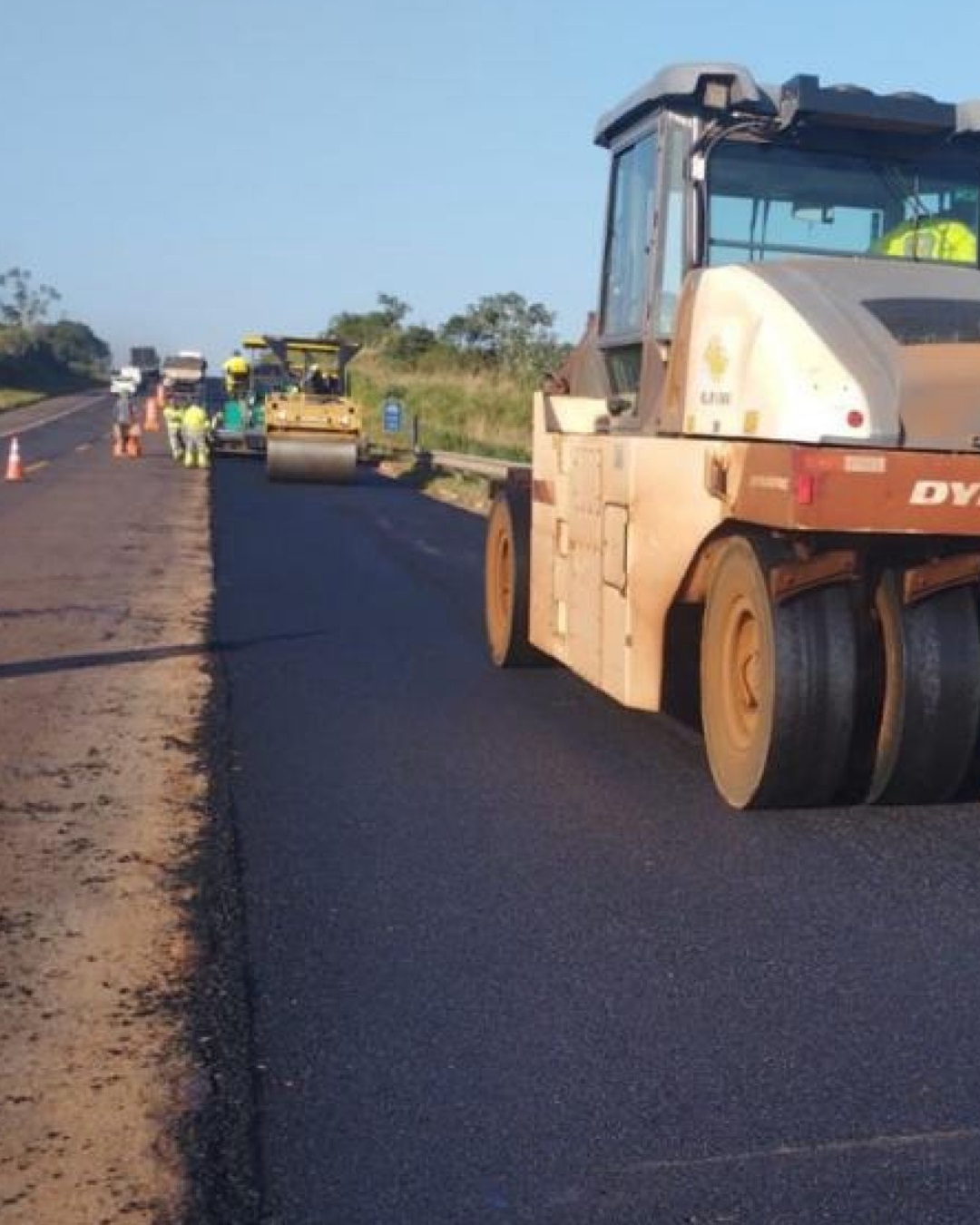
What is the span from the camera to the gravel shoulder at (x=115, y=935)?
3.46m

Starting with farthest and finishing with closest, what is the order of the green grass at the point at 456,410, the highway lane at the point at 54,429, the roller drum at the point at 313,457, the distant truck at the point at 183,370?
the distant truck at the point at 183,370 → the green grass at the point at 456,410 → the highway lane at the point at 54,429 → the roller drum at the point at 313,457

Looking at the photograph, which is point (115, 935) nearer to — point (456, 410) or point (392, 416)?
point (392, 416)

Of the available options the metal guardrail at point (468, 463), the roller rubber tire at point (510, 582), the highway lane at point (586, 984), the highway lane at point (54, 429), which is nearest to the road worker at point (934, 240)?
the highway lane at point (586, 984)

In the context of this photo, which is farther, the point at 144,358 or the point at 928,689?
the point at 144,358

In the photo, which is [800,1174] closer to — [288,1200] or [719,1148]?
[719,1148]

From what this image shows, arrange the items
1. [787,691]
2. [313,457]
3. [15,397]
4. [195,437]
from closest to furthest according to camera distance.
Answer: [787,691]
[313,457]
[195,437]
[15,397]

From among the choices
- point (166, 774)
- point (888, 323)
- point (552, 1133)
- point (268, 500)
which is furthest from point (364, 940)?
point (268, 500)

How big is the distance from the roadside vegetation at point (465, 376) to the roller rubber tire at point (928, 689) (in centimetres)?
2610

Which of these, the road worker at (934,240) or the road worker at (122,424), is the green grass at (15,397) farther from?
the road worker at (934,240)

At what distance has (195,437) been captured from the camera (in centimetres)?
3181

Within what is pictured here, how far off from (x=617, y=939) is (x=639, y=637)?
7.79ft

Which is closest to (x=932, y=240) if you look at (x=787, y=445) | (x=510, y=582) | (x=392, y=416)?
(x=787, y=445)

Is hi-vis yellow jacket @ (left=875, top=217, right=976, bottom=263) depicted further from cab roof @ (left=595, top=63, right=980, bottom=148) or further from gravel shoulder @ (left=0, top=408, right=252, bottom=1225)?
gravel shoulder @ (left=0, top=408, right=252, bottom=1225)

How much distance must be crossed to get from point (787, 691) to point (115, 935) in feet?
8.62
